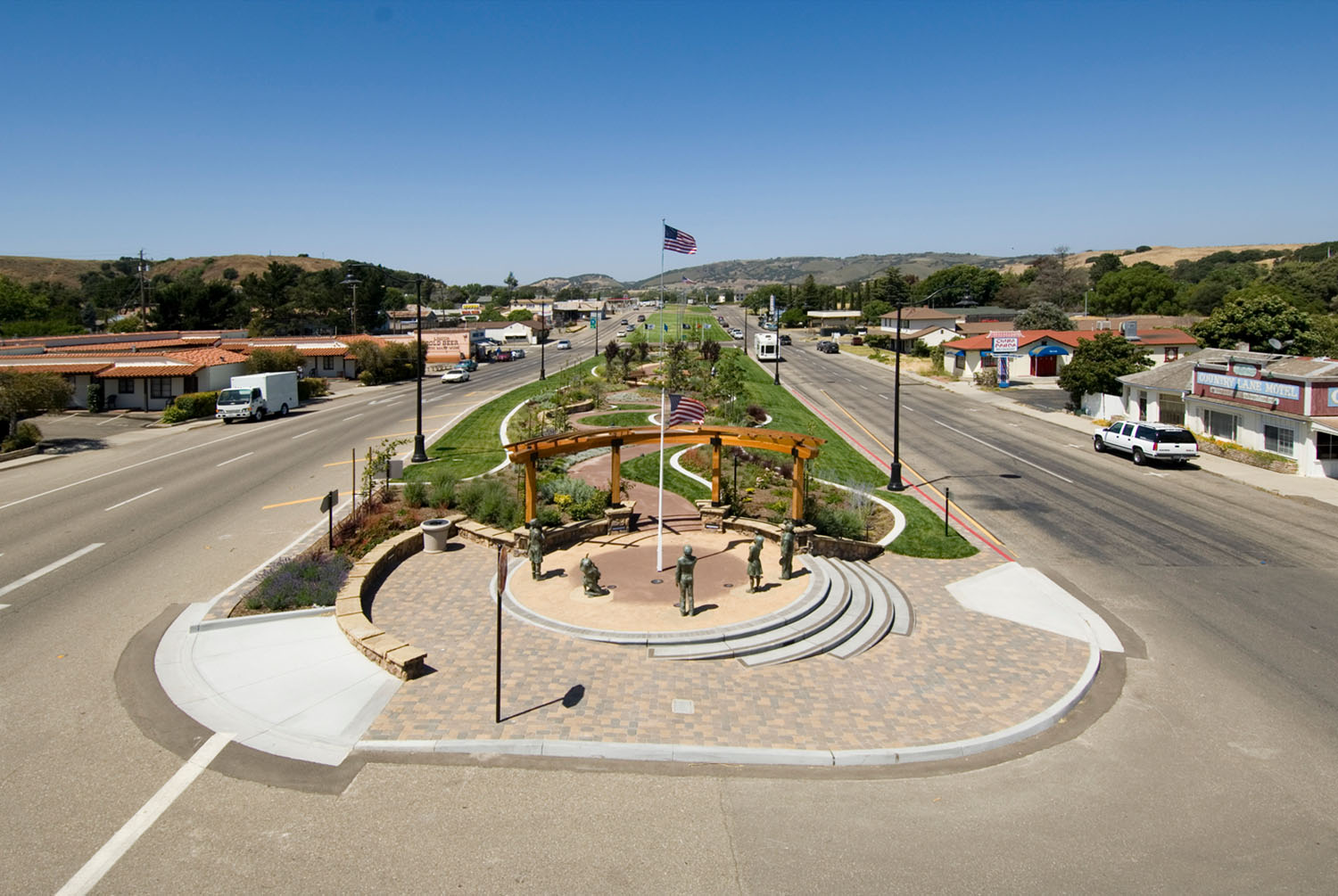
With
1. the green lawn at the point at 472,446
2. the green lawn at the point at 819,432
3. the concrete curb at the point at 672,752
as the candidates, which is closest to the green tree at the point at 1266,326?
the green lawn at the point at 819,432

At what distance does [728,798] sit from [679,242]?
14.9 metres

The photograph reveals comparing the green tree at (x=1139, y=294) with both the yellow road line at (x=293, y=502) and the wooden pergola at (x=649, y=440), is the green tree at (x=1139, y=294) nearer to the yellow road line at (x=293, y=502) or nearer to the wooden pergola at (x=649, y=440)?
the wooden pergola at (x=649, y=440)

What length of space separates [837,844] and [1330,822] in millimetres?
6238

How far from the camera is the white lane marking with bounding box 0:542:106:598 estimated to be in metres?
16.4

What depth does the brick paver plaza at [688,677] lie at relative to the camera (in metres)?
11.6

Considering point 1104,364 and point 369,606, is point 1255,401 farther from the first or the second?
→ point 369,606

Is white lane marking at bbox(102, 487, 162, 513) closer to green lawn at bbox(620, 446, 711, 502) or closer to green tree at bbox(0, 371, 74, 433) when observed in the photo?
green tree at bbox(0, 371, 74, 433)

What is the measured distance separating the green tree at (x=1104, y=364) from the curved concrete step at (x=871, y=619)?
32.3m

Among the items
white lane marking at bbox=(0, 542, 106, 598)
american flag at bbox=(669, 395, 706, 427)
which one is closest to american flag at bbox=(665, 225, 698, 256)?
american flag at bbox=(669, 395, 706, 427)

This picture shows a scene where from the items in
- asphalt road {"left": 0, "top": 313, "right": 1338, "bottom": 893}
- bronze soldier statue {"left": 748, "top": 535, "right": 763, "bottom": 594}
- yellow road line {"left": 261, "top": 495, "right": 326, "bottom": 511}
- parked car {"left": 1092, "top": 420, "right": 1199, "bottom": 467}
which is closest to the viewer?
asphalt road {"left": 0, "top": 313, "right": 1338, "bottom": 893}

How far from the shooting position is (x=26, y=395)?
3356 cm

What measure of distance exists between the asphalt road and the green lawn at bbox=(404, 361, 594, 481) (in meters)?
8.85

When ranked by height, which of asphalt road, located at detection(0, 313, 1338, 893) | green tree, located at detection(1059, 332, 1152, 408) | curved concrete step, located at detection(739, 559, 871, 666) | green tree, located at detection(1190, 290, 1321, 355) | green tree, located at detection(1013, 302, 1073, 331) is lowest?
asphalt road, located at detection(0, 313, 1338, 893)

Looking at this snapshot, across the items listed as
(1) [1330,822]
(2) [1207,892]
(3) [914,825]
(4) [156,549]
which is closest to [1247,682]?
(1) [1330,822]
